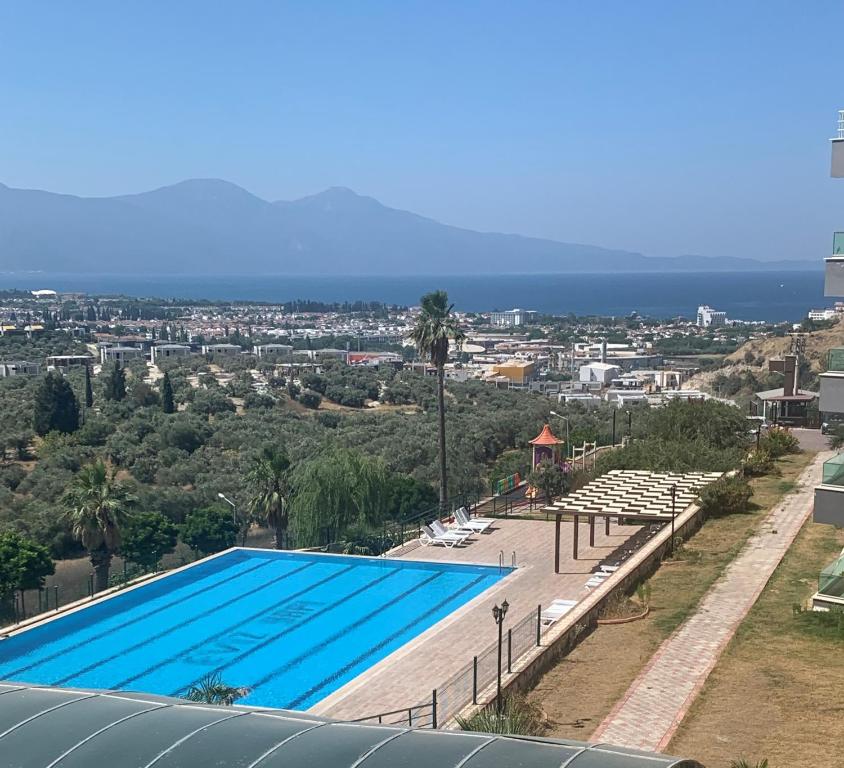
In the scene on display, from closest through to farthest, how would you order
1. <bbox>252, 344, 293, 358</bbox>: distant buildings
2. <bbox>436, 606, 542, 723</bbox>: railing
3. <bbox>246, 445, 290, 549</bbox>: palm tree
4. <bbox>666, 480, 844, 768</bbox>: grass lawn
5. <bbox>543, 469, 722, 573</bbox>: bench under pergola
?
<bbox>666, 480, 844, 768</bbox>: grass lawn → <bbox>436, 606, 542, 723</bbox>: railing → <bbox>543, 469, 722, 573</bbox>: bench under pergola → <bbox>246, 445, 290, 549</bbox>: palm tree → <bbox>252, 344, 293, 358</bbox>: distant buildings

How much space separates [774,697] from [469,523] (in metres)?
13.2

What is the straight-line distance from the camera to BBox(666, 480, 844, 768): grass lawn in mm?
9898

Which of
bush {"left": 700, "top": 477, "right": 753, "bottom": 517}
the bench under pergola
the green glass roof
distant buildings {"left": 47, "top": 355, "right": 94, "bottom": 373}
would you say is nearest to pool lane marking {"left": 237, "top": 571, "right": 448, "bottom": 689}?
the bench under pergola

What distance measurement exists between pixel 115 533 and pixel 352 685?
8328 millimetres

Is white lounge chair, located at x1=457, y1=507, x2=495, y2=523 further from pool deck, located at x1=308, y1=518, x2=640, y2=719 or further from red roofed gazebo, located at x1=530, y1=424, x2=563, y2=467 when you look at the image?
red roofed gazebo, located at x1=530, y1=424, x2=563, y2=467

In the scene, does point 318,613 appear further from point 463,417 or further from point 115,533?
point 463,417

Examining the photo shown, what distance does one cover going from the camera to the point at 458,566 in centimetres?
2112

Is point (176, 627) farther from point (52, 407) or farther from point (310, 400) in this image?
point (310, 400)

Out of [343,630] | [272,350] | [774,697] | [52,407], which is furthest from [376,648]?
[272,350]

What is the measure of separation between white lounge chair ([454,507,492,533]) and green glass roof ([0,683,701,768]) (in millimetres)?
16809

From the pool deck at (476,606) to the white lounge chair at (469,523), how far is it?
25cm

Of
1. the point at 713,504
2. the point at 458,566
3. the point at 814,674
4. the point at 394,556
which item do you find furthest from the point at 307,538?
the point at 814,674

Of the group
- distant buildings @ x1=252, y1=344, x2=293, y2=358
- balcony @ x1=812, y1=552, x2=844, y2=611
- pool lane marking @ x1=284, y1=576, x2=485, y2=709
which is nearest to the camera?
balcony @ x1=812, y1=552, x2=844, y2=611

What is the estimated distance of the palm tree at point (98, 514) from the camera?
20172 mm
